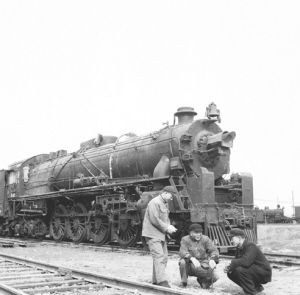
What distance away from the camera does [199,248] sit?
6812 mm

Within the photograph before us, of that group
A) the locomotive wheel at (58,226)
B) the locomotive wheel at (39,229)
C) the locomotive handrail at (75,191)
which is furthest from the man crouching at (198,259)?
the locomotive wheel at (39,229)

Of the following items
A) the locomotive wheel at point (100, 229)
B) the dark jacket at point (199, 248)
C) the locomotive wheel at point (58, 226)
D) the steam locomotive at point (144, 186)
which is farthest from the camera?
the locomotive wheel at point (58, 226)

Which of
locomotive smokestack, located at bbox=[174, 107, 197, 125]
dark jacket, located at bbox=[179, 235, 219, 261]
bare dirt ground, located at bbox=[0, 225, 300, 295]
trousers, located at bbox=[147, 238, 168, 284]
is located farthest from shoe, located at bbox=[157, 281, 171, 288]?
locomotive smokestack, located at bbox=[174, 107, 197, 125]

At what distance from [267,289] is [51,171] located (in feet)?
42.5

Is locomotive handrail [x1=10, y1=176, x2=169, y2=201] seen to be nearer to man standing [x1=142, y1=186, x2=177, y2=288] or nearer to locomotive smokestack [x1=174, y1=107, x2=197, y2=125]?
locomotive smokestack [x1=174, y1=107, x2=197, y2=125]

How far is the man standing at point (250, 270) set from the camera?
19.3 feet

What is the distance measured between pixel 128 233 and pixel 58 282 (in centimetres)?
672

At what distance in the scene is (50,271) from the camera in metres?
7.80

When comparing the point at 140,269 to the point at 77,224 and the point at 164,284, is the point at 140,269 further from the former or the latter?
the point at 77,224

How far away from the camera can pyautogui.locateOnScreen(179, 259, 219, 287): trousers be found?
6418 mm

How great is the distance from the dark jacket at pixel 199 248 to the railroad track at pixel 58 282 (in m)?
1.05

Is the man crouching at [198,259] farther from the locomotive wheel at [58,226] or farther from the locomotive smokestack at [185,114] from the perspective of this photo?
the locomotive wheel at [58,226]

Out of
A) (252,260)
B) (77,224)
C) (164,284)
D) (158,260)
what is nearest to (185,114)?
(77,224)

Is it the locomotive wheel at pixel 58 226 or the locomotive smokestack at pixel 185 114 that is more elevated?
the locomotive smokestack at pixel 185 114
